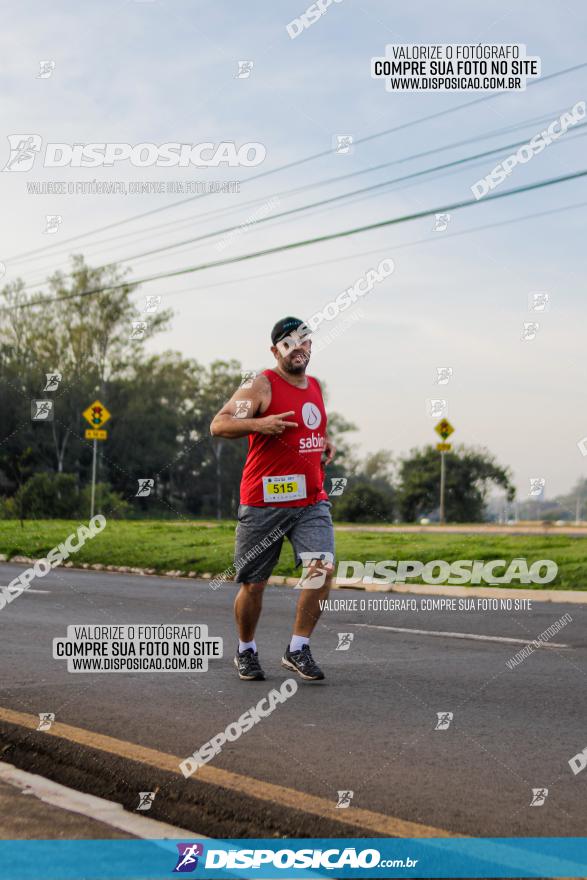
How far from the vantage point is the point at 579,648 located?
8414mm

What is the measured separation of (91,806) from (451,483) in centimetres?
5076

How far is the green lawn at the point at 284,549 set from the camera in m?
16.3

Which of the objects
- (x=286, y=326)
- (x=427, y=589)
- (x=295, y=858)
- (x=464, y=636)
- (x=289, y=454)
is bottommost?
(x=427, y=589)

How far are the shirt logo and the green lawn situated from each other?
7561mm

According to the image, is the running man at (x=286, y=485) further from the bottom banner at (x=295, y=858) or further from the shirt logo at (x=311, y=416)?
the bottom banner at (x=295, y=858)

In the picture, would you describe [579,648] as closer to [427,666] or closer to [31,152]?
[427,666]

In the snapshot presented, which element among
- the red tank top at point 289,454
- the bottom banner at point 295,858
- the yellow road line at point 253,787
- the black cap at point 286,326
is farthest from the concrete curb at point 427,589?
the bottom banner at point 295,858

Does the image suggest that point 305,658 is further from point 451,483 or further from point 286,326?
point 451,483

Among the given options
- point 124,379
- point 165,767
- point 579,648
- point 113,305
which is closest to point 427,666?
point 579,648

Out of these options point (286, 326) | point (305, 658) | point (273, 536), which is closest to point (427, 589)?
point (305, 658)

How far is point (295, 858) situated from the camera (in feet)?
11.7

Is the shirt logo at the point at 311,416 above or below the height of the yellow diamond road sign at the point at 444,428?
below

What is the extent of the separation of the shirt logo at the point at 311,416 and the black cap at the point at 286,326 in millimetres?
423

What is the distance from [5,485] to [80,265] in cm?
1218
